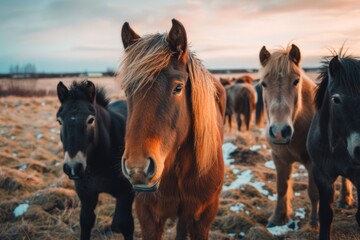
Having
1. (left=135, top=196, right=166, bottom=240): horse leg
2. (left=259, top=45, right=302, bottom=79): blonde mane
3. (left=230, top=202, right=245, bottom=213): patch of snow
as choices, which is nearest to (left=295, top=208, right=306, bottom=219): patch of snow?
(left=230, top=202, right=245, bottom=213): patch of snow

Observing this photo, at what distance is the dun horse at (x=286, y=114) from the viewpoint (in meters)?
3.52

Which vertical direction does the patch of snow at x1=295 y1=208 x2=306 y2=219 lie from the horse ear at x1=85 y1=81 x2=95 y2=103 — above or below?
below

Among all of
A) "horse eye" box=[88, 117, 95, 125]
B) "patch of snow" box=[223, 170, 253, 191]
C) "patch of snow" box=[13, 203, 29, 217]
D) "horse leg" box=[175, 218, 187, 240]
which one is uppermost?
"horse eye" box=[88, 117, 95, 125]

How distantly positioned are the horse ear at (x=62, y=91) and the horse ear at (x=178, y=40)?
1837 mm

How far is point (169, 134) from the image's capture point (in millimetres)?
1954

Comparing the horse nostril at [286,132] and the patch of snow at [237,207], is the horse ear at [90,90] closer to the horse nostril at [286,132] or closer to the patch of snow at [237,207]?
the horse nostril at [286,132]

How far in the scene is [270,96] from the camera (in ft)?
12.4

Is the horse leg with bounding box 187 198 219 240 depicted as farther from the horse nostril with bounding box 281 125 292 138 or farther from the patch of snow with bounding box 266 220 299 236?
the patch of snow with bounding box 266 220 299 236

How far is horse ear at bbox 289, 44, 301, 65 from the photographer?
3848 millimetres

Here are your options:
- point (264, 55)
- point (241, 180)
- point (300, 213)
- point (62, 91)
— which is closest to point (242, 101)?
point (241, 180)

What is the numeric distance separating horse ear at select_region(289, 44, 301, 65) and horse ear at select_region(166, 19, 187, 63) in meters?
2.23

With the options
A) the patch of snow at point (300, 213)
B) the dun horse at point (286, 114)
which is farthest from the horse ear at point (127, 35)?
the patch of snow at point (300, 213)

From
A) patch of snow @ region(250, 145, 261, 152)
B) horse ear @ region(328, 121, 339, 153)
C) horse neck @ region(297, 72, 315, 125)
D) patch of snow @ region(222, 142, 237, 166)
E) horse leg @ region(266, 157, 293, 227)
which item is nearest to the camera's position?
horse ear @ region(328, 121, 339, 153)

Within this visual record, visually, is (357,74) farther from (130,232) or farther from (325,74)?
(130,232)
